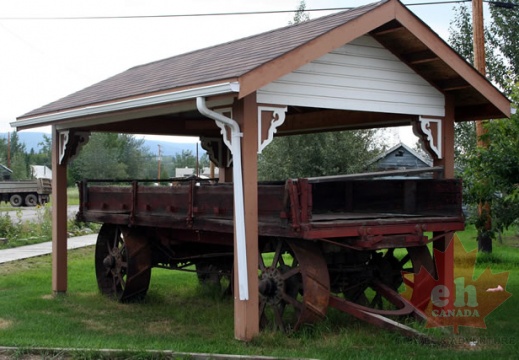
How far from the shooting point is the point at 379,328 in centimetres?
820

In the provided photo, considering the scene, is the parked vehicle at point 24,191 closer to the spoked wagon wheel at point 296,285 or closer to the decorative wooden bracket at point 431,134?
the decorative wooden bracket at point 431,134

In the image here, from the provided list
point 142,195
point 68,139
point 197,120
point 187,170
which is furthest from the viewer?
point 187,170

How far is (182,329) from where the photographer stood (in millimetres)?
8922

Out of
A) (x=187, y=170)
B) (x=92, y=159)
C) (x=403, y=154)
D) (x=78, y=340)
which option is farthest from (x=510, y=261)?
(x=187, y=170)

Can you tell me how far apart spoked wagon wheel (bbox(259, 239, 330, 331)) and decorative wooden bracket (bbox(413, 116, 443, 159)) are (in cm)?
229

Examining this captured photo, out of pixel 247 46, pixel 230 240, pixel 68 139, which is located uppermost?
pixel 247 46

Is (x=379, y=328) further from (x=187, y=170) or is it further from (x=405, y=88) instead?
(x=187, y=170)

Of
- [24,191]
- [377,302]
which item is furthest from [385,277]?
[24,191]

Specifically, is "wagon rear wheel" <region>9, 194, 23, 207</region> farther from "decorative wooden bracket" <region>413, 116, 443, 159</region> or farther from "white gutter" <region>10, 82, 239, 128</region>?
"decorative wooden bracket" <region>413, 116, 443, 159</region>

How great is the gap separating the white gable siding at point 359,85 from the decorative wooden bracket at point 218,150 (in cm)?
479

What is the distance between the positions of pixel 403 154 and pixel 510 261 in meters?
17.7

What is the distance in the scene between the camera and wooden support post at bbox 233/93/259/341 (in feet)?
24.8

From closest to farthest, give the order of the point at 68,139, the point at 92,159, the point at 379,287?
the point at 379,287
the point at 68,139
the point at 92,159

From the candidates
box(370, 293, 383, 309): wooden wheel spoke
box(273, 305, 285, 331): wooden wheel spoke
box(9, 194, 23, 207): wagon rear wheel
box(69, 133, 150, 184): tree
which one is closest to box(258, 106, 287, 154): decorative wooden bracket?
box(273, 305, 285, 331): wooden wheel spoke
